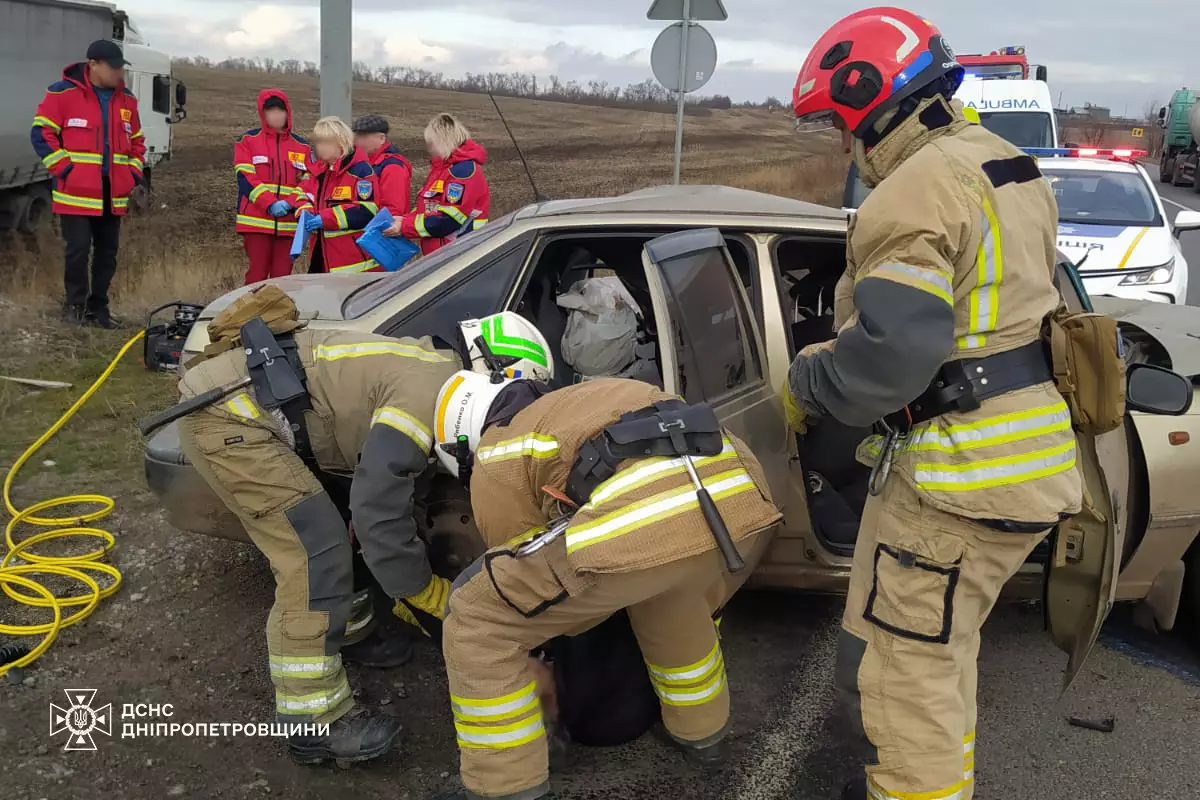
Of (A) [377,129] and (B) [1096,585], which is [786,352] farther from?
(A) [377,129]

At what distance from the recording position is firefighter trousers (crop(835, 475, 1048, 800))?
2.05 meters

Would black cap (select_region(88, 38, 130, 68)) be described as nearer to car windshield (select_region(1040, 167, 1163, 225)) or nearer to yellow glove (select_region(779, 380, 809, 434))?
yellow glove (select_region(779, 380, 809, 434))

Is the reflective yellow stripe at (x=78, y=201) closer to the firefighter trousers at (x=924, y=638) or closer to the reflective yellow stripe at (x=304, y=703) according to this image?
the reflective yellow stripe at (x=304, y=703)

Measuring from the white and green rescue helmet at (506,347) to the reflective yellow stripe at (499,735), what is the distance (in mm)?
796

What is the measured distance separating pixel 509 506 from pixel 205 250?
10485mm

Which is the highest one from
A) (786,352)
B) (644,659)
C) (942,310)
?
(942,310)

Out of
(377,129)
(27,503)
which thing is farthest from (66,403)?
(377,129)

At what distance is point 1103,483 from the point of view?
2.26 metres

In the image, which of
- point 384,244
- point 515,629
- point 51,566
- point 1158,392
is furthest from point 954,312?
point 384,244

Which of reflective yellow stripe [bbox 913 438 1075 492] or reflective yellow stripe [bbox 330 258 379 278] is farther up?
reflective yellow stripe [bbox 330 258 379 278]

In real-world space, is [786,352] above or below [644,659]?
above

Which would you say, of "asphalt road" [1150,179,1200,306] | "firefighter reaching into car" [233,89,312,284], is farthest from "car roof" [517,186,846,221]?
"asphalt road" [1150,179,1200,306]

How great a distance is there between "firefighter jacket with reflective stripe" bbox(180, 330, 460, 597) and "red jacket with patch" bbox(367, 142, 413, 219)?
Result: 3514mm

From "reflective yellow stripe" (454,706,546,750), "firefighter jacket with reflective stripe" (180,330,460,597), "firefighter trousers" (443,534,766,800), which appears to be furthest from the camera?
"firefighter jacket with reflective stripe" (180,330,460,597)
